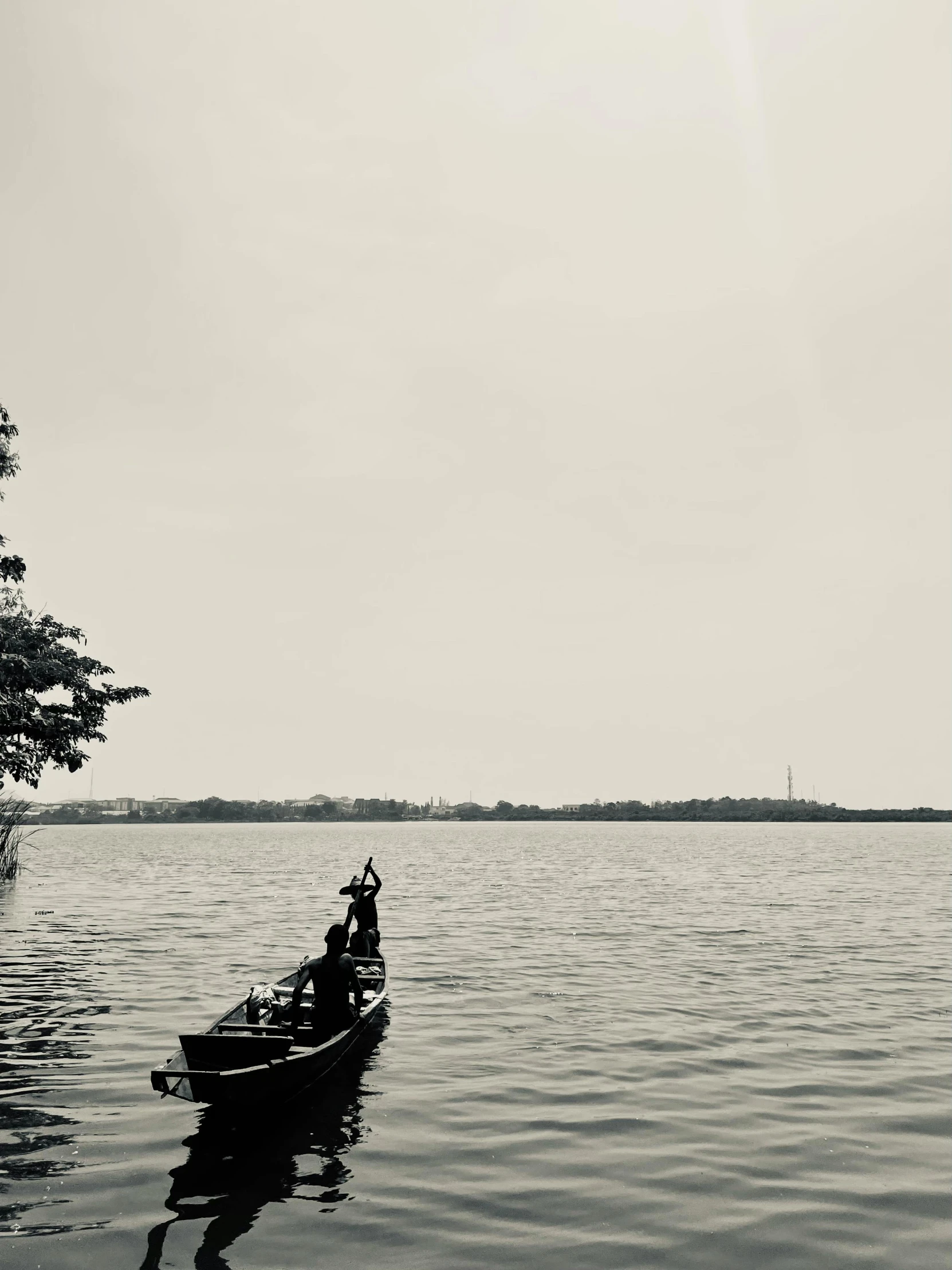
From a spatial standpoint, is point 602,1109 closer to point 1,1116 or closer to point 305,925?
point 1,1116

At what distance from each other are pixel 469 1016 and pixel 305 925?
1507 cm

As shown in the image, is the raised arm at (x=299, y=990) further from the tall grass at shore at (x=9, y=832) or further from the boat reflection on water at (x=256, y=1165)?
the tall grass at shore at (x=9, y=832)

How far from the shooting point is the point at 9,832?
44.8m

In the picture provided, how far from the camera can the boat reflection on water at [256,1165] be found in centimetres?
811

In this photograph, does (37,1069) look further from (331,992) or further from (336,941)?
(336,941)

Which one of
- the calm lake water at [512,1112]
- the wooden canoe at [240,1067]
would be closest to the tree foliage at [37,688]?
the calm lake water at [512,1112]

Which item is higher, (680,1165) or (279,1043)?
(279,1043)

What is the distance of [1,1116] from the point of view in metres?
10.8

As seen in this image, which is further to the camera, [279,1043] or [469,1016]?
[469,1016]

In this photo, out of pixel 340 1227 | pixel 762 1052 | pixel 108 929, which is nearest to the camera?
pixel 340 1227

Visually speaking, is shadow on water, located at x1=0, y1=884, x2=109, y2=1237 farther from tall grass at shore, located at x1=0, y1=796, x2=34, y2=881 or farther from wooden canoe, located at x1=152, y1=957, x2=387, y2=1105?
tall grass at shore, located at x1=0, y1=796, x2=34, y2=881

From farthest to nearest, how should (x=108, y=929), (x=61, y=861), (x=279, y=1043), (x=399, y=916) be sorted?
(x=61, y=861) < (x=399, y=916) < (x=108, y=929) < (x=279, y=1043)

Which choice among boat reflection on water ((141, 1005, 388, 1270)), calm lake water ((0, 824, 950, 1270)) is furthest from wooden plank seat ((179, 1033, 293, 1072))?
calm lake water ((0, 824, 950, 1270))

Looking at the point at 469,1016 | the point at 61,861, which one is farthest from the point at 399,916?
the point at 61,861
